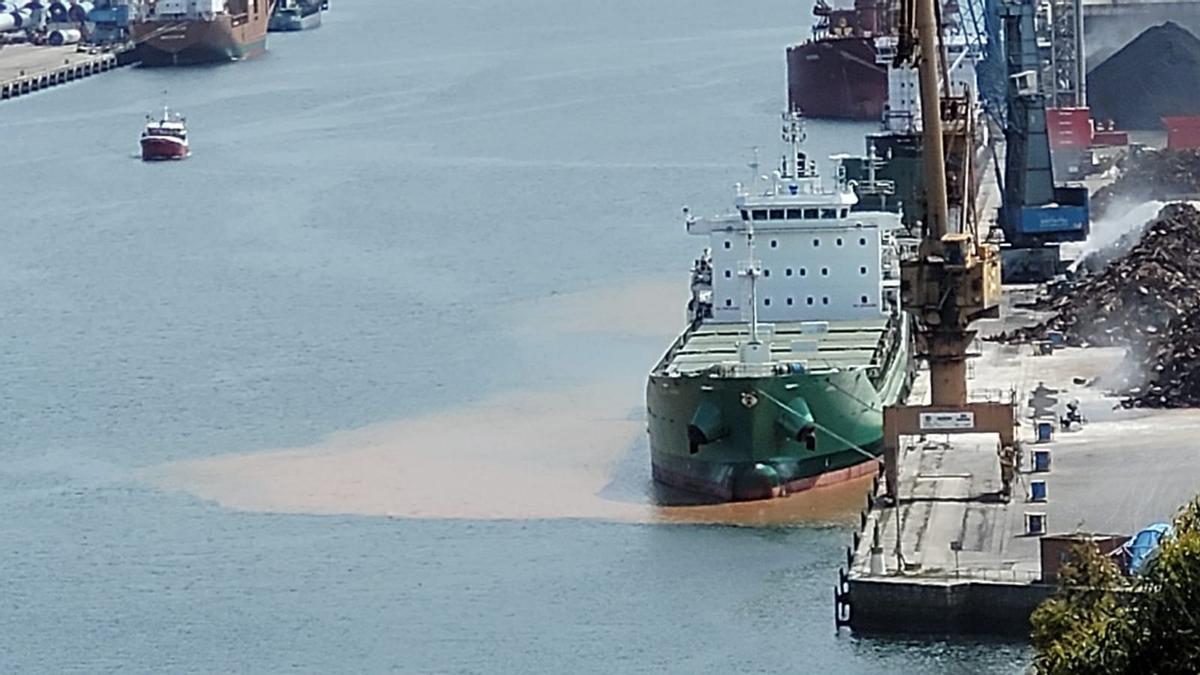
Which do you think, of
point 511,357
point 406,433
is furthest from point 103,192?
point 406,433

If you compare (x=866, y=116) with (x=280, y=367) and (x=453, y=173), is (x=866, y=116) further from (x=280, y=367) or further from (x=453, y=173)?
(x=280, y=367)

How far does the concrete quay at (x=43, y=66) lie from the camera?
82312 millimetres

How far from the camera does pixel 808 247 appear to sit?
30.2 meters

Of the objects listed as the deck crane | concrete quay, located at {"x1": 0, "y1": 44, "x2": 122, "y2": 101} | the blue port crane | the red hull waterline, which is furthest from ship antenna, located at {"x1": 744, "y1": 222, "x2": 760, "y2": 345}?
concrete quay, located at {"x1": 0, "y1": 44, "x2": 122, "y2": 101}

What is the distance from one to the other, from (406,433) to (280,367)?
16.7 ft

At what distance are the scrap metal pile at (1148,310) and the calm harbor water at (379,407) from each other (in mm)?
3713

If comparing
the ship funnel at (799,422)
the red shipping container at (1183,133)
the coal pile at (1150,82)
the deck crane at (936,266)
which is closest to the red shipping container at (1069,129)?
the red shipping container at (1183,133)

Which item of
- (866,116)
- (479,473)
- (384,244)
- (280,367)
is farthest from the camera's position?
(866,116)

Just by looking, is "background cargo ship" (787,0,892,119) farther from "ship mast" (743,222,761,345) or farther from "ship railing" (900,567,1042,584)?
"ship railing" (900,567,1042,584)

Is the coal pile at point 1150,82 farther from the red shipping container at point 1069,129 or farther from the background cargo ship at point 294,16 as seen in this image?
the background cargo ship at point 294,16

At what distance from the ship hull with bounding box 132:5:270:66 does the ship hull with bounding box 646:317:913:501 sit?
64.2 meters

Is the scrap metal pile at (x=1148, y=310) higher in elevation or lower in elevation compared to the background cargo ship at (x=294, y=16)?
higher

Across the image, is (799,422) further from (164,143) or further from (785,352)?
(164,143)

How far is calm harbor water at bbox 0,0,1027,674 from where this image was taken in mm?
22625
